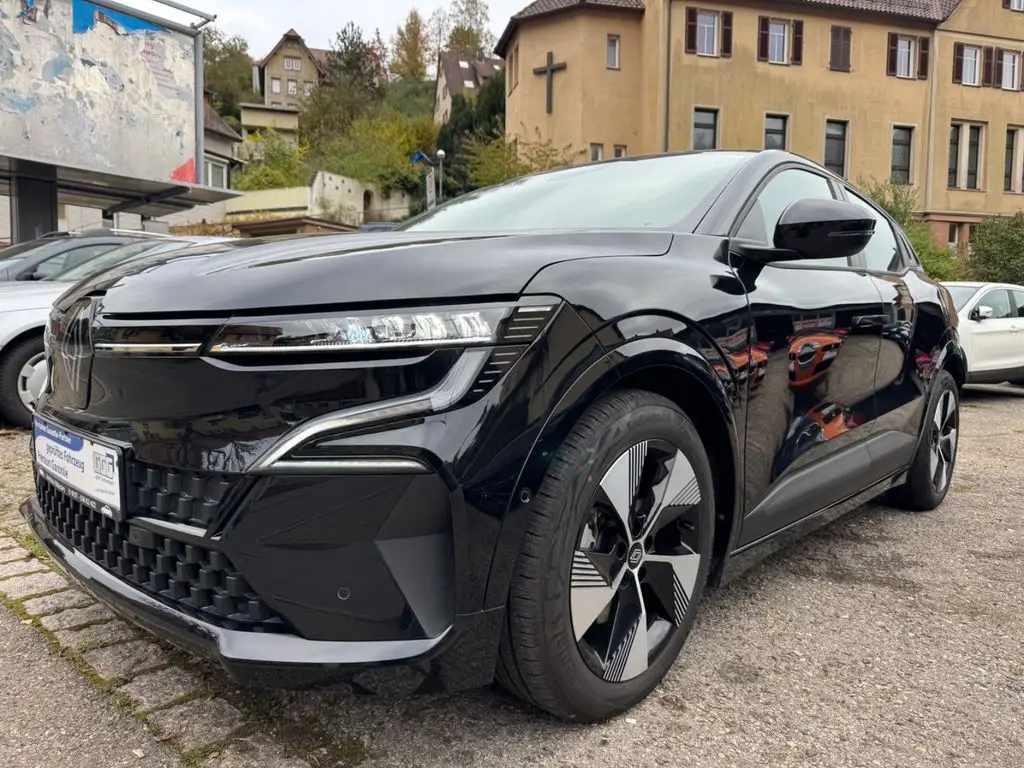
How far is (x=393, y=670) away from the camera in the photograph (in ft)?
5.00

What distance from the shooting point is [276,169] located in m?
45.8

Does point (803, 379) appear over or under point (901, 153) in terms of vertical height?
under

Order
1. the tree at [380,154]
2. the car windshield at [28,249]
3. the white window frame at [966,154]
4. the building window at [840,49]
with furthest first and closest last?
the tree at [380,154], the white window frame at [966,154], the building window at [840,49], the car windshield at [28,249]

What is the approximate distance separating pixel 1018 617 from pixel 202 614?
2.50 meters

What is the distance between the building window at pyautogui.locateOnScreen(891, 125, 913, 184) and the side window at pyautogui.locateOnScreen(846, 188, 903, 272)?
3010 cm

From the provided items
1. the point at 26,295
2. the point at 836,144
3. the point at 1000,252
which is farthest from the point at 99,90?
the point at 836,144

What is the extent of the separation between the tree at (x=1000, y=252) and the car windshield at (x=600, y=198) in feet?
72.4

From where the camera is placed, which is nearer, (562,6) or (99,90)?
(99,90)

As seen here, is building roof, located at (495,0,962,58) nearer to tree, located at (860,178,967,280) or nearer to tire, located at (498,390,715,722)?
tree, located at (860,178,967,280)

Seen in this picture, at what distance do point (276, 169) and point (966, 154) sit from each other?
112 feet

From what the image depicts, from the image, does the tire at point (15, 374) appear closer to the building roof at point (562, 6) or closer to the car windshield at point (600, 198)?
the car windshield at point (600, 198)

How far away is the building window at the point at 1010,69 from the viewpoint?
30.9 m

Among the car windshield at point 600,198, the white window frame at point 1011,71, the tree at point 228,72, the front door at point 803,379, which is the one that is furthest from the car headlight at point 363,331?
the tree at point 228,72

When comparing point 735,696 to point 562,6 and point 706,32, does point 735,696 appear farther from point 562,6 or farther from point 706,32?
point 562,6
